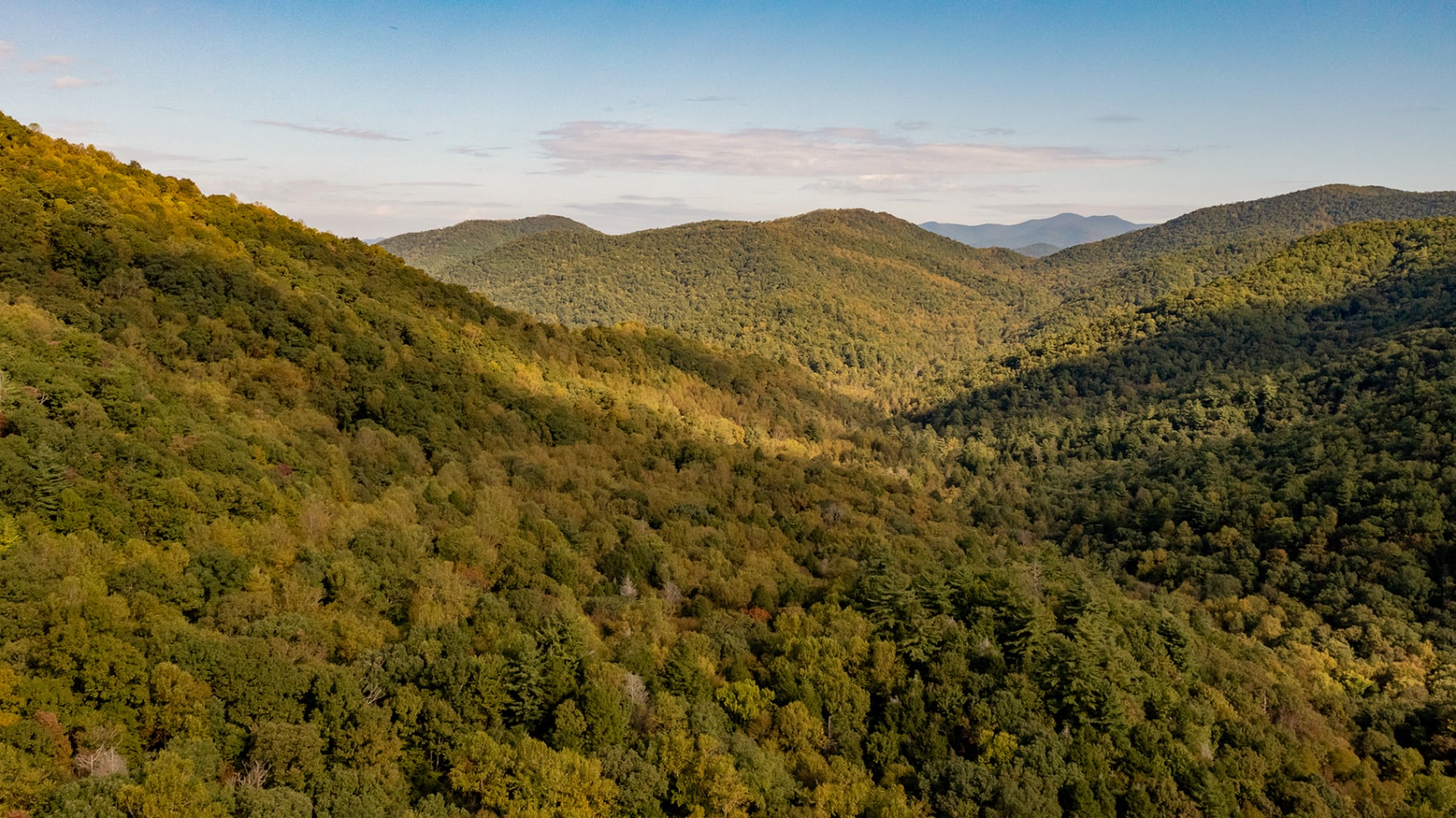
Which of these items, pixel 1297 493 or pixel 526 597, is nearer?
pixel 526 597

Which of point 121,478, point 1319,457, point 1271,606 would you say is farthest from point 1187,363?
point 121,478

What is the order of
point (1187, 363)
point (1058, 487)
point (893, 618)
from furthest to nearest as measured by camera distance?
point (1187, 363)
point (1058, 487)
point (893, 618)

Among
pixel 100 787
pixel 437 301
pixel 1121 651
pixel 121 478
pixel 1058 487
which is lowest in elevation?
pixel 1058 487

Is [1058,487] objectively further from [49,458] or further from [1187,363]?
[49,458]

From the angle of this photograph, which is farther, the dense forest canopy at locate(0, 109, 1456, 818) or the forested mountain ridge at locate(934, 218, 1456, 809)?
the forested mountain ridge at locate(934, 218, 1456, 809)

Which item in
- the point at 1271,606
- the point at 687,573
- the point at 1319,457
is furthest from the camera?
the point at 1319,457

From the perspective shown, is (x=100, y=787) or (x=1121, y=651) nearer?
(x=100, y=787)

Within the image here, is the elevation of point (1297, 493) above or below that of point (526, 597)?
below

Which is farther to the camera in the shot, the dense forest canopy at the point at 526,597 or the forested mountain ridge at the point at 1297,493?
the forested mountain ridge at the point at 1297,493
